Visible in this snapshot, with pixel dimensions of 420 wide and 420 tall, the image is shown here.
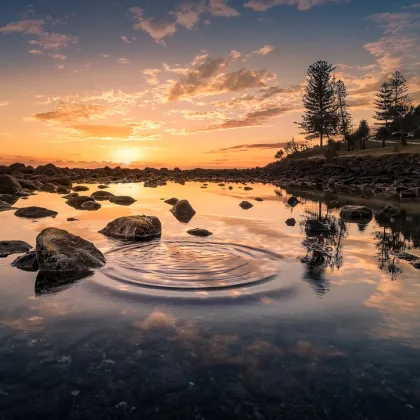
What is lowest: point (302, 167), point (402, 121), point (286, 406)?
point (286, 406)

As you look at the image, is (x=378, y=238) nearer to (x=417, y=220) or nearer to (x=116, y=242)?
(x=417, y=220)

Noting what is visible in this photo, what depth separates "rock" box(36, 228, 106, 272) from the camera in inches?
306

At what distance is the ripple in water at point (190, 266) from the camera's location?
7036mm

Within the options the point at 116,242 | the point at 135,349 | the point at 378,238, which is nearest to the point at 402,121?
the point at 378,238

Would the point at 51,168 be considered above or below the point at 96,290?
above

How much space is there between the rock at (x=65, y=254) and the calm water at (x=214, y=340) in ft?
1.34

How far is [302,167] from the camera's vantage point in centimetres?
5959

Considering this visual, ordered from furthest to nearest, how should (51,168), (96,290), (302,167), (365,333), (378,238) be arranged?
(302,167) < (51,168) < (378,238) < (96,290) < (365,333)

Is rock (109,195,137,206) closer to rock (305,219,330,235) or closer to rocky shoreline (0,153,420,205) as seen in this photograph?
rocky shoreline (0,153,420,205)

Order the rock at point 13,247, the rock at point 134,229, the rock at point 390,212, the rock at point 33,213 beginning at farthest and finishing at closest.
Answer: the rock at point 390,212 → the rock at point 33,213 → the rock at point 134,229 → the rock at point 13,247

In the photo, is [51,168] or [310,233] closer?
[310,233]

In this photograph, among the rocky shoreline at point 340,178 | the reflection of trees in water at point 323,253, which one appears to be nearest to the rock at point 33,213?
the rocky shoreline at point 340,178

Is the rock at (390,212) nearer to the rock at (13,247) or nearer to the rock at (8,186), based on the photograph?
the rock at (13,247)

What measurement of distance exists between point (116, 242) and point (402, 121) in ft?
232
